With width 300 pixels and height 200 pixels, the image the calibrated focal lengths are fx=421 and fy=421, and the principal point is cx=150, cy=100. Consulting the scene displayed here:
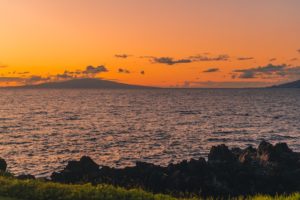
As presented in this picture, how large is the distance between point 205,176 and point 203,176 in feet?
2.30

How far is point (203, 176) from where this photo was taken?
113 ft

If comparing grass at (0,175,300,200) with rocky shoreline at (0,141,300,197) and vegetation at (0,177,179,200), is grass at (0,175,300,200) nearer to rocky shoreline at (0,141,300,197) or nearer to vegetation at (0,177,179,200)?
vegetation at (0,177,179,200)

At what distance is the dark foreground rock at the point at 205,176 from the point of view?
106 ft

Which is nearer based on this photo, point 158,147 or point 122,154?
point 122,154

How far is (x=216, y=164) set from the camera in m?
38.1

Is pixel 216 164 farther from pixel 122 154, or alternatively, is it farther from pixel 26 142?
pixel 26 142

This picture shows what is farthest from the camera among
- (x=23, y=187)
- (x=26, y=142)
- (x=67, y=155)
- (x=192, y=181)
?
(x=26, y=142)

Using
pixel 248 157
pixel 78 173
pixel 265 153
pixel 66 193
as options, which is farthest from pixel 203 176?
pixel 66 193

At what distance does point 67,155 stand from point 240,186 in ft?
90.6

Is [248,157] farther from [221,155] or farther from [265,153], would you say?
[221,155]

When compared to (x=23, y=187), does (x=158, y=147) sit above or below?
below

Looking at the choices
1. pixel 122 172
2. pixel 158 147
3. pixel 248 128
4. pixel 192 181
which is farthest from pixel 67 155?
pixel 248 128

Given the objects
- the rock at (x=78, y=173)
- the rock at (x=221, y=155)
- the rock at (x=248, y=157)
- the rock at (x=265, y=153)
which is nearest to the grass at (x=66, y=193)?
the rock at (x=78, y=173)

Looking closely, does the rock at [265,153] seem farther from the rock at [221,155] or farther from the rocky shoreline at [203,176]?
the rock at [221,155]
